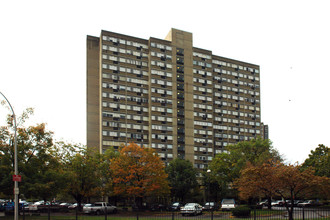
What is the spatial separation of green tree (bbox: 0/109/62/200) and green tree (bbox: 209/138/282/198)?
33.1 m

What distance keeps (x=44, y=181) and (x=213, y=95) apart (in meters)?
92.9

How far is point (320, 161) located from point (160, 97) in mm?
56215

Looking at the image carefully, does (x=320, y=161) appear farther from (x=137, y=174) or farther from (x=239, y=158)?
(x=137, y=174)

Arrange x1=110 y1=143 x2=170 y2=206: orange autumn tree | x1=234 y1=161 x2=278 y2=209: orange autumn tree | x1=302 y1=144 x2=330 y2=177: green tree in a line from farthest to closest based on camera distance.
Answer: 1. x1=302 y1=144 x2=330 y2=177: green tree
2. x1=110 y1=143 x2=170 y2=206: orange autumn tree
3. x1=234 y1=161 x2=278 y2=209: orange autumn tree

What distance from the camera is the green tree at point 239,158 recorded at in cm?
6338

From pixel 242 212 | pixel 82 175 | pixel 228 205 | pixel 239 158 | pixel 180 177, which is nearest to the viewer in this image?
pixel 242 212

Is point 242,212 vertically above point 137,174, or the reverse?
point 137,174

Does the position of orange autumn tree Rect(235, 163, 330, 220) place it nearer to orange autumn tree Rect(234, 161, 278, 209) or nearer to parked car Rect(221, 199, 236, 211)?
orange autumn tree Rect(234, 161, 278, 209)

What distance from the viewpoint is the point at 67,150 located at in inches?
2456

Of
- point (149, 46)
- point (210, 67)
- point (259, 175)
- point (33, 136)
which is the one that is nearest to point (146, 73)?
point (149, 46)

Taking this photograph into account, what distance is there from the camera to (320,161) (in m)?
67.6

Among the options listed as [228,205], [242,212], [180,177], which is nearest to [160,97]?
[180,177]

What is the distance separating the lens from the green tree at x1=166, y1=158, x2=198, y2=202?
3164 inches

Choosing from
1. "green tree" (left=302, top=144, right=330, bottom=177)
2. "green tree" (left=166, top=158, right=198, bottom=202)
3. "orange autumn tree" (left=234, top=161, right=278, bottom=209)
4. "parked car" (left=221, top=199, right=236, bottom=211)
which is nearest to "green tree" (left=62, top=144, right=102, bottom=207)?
"parked car" (left=221, top=199, right=236, bottom=211)
